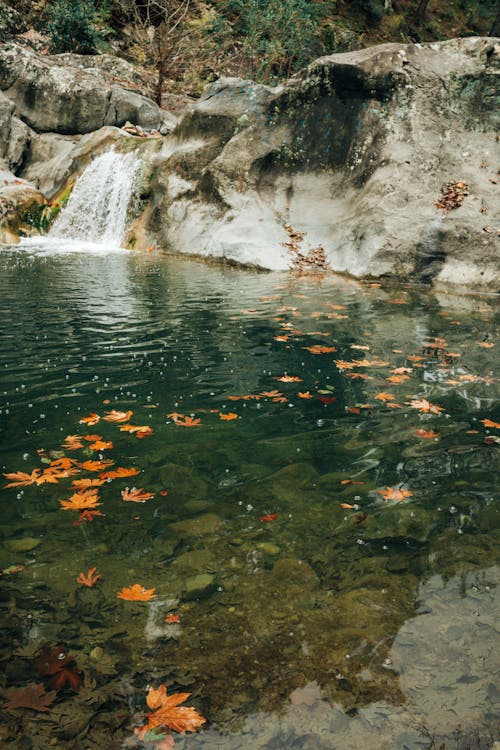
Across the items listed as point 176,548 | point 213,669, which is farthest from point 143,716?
point 176,548

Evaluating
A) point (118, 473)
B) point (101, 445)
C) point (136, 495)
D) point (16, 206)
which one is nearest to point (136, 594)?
point (136, 495)

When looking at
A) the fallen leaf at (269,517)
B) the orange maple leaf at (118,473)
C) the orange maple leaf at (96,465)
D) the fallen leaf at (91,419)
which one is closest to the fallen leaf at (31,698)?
the fallen leaf at (269,517)

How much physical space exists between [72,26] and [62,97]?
19.2 ft

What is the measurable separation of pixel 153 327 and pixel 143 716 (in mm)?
5793

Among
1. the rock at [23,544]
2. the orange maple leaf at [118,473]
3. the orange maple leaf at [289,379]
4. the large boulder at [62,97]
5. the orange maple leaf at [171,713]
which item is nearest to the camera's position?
the orange maple leaf at [171,713]

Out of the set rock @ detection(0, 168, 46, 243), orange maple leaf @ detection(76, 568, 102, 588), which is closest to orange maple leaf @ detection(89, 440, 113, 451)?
orange maple leaf @ detection(76, 568, 102, 588)

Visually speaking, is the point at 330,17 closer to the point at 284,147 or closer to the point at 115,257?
the point at 284,147

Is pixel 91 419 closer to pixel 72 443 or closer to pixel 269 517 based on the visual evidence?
pixel 72 443

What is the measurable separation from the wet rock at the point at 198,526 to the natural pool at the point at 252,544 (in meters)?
0.01

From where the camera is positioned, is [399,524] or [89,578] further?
[399,524]

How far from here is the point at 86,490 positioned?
3.44 metres

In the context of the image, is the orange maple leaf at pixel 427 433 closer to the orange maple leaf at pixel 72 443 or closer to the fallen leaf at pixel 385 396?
the fallen leaf at pixel 385 396

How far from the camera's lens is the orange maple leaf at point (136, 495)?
3.35 m

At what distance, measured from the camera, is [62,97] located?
68.4 ft
